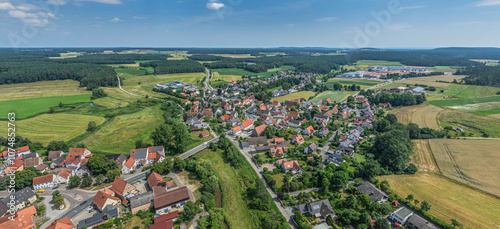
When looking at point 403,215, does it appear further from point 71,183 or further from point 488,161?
point 71,183

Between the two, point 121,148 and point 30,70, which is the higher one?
point 30,70

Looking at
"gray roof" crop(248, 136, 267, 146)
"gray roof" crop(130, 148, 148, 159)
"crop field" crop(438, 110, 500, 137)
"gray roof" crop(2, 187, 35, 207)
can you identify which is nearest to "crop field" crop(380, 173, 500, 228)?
"gray roof" crop(248, 136, 267, 146)

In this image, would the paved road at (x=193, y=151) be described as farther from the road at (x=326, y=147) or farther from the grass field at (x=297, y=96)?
the grass field at (x=297, y=96)

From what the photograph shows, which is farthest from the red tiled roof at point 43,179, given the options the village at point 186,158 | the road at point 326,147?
the road at point 326,147

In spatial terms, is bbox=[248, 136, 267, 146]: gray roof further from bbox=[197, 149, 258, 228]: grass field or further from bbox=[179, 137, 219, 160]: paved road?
bbox=[179, 137, 219, 160]: paved road

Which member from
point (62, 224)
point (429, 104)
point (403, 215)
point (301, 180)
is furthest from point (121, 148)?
point (429, 104)

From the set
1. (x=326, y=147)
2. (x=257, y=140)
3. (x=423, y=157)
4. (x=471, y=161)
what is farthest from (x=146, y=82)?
(x=471, y=161)
